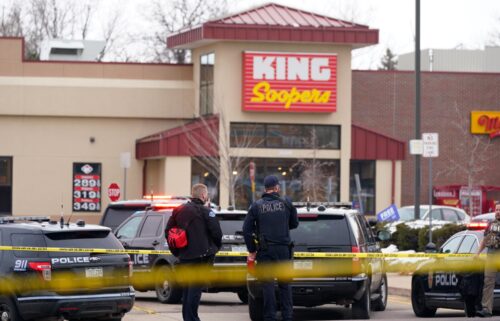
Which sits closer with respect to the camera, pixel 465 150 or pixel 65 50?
pixel 65 50

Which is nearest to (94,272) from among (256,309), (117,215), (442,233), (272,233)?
(272,233)

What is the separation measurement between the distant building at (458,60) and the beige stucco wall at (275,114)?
64.2 ft

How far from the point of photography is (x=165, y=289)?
21234mm

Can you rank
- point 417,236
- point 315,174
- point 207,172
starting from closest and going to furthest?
point 417,236, point 315,174, point 207,172

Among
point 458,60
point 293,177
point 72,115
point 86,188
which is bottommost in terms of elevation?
point 86,188

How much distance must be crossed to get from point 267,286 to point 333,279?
7.15 feet

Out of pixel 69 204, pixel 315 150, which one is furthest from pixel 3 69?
pixel 315 150

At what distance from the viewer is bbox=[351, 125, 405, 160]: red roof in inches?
1881

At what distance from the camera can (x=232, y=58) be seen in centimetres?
4581

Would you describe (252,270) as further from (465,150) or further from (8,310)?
(465,150)

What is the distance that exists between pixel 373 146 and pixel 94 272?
32812 millimetres

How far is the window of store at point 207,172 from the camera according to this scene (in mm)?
46031

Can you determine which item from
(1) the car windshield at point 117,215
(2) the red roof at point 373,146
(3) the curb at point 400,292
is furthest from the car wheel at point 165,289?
(2) the red roof at point 373,146

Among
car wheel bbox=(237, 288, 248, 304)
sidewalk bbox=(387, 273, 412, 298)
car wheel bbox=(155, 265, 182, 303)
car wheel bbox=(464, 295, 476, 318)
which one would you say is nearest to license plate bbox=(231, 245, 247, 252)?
car wheel bbox=(237, 288, 248, 304)
